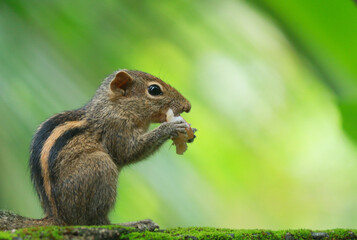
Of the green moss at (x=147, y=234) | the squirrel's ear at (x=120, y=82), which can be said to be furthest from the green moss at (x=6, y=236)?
the squirrel's ear at (x=120, y=82)

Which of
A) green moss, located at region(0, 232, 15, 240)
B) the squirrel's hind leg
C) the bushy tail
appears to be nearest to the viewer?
green moss, located at region(0, 232, 15, 240)

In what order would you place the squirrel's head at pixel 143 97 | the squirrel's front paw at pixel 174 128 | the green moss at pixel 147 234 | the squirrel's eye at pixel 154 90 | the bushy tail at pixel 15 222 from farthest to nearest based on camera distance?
the squirrel's eye at pixel 154 90 < the squirrel's head at pixel 143 97 < the squirrel's front paw at pixel 174 128 < the bushy tail at pixel 15 222 < the green moss at pixel 147 234

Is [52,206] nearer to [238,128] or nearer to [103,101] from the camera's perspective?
[103,101]

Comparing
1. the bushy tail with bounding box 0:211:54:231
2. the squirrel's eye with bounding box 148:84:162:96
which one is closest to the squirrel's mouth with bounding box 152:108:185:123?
the squirrel's eye with bounding box 148:84:162:96

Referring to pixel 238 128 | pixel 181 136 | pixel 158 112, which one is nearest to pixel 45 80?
pixel 158 112

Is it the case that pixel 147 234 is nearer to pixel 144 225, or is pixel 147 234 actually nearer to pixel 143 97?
pixel 144 225

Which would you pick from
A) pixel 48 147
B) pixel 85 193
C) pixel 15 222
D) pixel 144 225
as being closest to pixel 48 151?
pixel 48 147

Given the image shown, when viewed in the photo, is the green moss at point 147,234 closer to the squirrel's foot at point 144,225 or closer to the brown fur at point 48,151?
the squirrel's foot at point 144,225

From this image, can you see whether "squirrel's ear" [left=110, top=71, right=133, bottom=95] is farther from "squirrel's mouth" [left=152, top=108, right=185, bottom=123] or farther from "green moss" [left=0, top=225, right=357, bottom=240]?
"green moss" [left=0, top=225, right=357, bottom=240]
